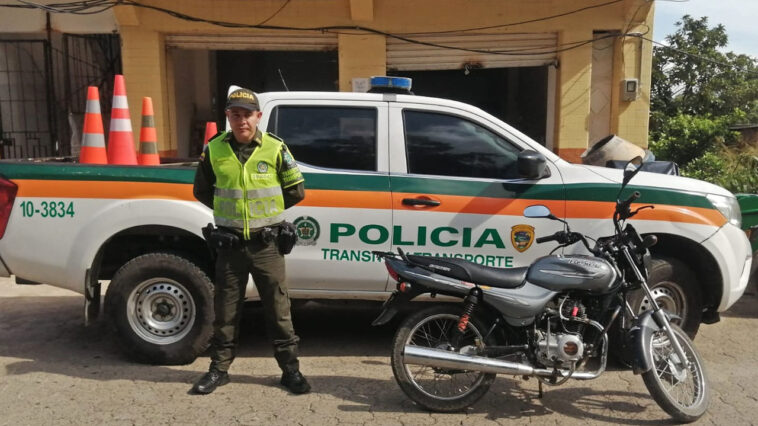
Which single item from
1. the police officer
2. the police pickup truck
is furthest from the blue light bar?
the police officer

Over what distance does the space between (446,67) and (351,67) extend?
5.27ft

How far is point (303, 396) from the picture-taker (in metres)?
4.04

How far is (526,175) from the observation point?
164 inches

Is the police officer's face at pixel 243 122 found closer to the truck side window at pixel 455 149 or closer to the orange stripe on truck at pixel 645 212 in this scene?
the truck side window at pixel 455 149

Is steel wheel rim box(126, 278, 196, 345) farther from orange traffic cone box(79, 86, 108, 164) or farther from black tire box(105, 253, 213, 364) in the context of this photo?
orange traffic cone box(79, 86, 108, 164)

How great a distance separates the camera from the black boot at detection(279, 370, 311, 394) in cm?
406

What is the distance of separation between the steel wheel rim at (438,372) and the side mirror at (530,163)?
41.7 inches

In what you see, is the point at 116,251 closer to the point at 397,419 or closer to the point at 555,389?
the point at 397,419

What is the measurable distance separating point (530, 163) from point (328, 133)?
4.64 feet

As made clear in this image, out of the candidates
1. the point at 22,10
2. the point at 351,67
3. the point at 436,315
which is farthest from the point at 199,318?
the point at 22,10

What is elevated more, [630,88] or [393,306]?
[630,88]

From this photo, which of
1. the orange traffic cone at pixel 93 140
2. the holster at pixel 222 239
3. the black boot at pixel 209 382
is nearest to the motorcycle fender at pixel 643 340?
the holster at pixel 222 239

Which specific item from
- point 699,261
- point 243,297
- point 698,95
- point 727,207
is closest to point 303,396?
point 243,297

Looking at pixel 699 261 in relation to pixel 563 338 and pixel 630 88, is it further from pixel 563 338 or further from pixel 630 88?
pixel 630 88
